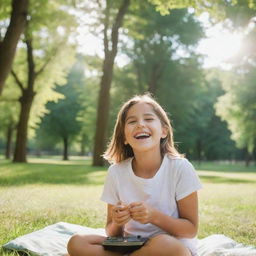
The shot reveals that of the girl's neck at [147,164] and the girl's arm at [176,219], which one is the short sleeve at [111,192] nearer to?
the girl's neck at [147,164]

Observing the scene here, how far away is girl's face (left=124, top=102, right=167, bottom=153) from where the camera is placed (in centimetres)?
376

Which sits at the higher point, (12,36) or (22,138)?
(12,36)

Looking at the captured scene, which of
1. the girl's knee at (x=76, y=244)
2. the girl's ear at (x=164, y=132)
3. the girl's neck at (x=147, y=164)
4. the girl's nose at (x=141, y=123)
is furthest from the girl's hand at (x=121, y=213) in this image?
the girl's ear at (x=164, y=132)

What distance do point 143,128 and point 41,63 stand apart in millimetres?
22264

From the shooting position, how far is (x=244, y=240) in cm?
512

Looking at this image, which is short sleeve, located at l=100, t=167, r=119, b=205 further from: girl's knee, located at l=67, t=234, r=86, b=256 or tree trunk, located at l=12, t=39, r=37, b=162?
tree trunk, located at l=12, t=39, r=37, b=162

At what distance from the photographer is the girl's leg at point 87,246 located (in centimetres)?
354

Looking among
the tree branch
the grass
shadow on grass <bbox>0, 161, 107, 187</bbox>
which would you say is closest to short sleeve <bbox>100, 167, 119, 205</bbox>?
the grass

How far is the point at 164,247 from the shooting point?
3252 mm

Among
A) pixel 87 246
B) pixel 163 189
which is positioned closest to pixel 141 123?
pixel 163 189

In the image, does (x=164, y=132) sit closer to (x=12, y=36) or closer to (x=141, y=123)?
(x=141, y=123)

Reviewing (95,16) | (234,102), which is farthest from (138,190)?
(234,102)

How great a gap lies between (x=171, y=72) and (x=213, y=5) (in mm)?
20408

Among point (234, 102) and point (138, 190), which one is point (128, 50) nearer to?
point (234, 102)
